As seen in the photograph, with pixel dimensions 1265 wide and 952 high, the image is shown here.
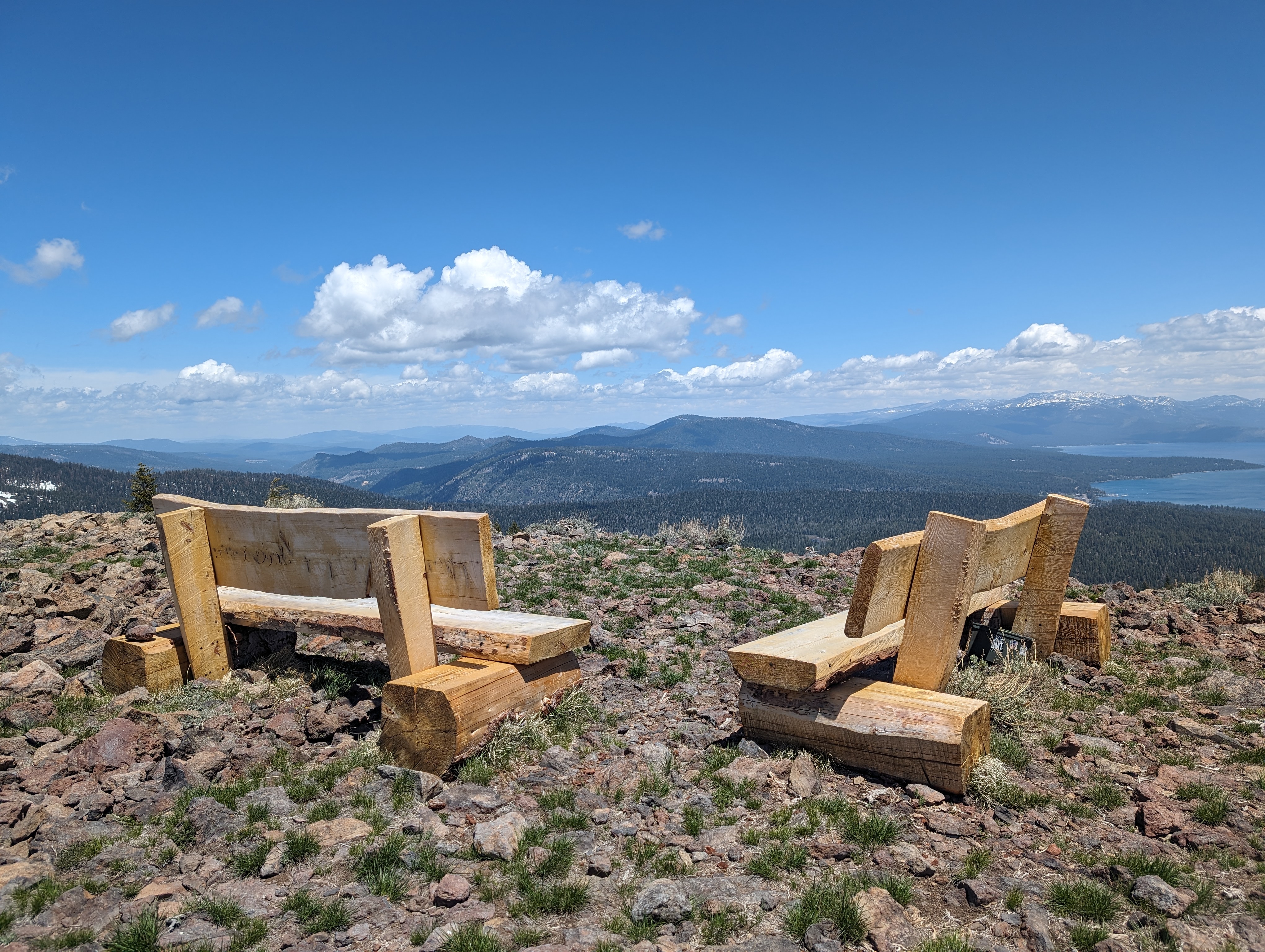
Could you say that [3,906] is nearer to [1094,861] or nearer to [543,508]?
[1094,861]

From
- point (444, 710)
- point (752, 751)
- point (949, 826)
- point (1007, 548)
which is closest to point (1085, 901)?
point (949, 826)

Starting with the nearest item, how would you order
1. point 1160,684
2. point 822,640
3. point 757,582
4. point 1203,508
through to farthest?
point 822,640 → point 1160,684 → point 757,582 → point 1203,508

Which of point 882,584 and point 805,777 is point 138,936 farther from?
point 882,584

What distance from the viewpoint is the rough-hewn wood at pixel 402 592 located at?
4602mm

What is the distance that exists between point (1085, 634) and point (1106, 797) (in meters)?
3.02

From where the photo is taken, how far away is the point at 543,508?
125938 mm

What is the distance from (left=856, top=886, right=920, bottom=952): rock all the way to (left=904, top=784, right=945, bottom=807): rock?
3.38 ft

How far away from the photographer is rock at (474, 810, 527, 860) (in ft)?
11.6

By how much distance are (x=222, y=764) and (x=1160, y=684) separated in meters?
7.86

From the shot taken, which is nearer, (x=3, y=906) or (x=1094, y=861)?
(x=3, y=906)

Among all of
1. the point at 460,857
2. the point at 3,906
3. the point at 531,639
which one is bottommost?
the point at 460,857

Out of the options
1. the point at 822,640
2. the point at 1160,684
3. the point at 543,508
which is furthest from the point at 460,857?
the point at 543,508

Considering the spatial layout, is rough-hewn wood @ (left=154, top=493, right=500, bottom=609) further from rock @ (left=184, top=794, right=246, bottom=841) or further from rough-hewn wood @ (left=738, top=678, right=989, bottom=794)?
rough-hewn wood @ (left=738, top=678, right=989, bottom=794)

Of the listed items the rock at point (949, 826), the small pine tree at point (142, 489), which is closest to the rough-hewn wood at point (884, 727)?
the rock at point (949, 826)
